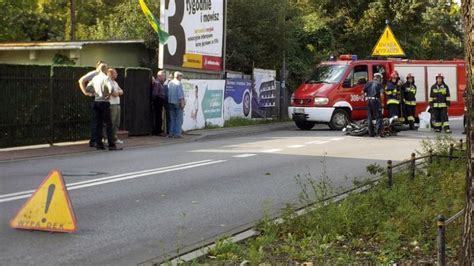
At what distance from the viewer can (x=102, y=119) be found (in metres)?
15.0

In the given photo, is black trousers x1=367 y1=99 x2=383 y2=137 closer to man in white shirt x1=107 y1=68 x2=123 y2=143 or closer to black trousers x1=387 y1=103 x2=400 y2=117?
black trousers x1=387 y1=103 x2=400 y2=117

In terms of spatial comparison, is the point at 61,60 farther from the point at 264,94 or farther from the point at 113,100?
the point at 113,100

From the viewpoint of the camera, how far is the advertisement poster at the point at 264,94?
87.0 feet

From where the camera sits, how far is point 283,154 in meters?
14.8

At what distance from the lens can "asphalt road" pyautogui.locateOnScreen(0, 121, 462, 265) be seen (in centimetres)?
656

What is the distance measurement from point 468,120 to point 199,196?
18.0 ft

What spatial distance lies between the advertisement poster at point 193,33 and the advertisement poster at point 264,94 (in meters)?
3.00

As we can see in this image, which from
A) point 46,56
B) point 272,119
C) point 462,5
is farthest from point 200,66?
point 462,5

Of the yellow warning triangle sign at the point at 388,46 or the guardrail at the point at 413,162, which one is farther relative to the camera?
the yellow warning triangle sign at the point at 388,46

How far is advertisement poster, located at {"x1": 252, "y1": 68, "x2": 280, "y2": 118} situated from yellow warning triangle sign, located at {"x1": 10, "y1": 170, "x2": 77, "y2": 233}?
1950 centimetres

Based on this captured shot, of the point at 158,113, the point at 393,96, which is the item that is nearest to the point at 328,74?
the point at 393,96

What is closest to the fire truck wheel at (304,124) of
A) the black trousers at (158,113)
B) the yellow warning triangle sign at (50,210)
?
the black trousers at (158,113)

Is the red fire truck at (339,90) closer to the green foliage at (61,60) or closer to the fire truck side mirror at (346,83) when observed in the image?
the fire truck side mirror at (346,83)

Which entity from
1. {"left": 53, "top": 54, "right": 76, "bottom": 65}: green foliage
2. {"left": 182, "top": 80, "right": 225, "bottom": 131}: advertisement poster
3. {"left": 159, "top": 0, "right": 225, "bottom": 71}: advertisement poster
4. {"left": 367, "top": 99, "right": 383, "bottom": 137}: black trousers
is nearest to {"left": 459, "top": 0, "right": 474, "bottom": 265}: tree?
{"left": 367, "top": 99, "right": 383, "bottom": 137}: black trousers
